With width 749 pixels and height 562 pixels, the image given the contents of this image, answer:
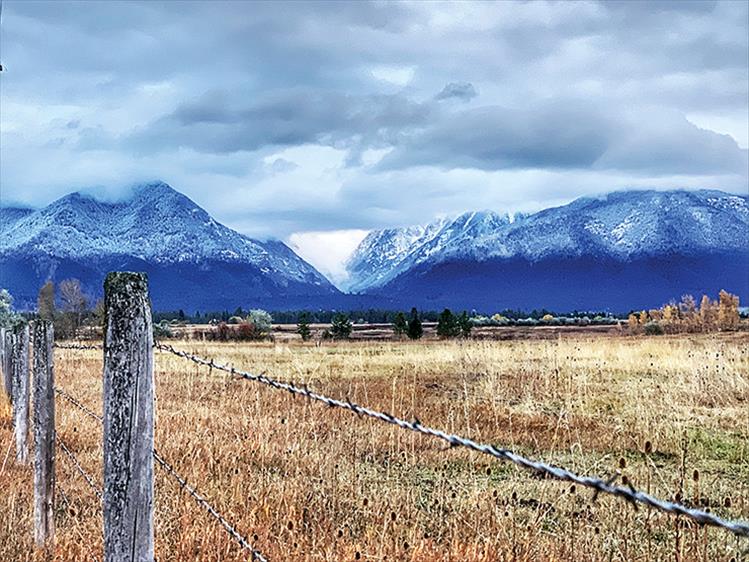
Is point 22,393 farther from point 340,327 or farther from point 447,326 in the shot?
point 340,327

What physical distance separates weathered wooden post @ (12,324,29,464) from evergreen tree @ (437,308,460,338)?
5186 cm

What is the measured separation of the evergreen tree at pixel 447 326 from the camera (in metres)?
60.0

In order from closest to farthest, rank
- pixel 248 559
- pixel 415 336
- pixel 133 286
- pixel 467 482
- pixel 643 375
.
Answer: pixel 133 286 < pixel 248 559 < pixel 467 482 < pixel 643 375 < pixel 415 336

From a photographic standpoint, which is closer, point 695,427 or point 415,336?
point 695,427

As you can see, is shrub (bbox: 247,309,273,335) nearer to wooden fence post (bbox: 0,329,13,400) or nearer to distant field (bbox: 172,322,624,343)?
distant field (bbox: 172,322,624,343)

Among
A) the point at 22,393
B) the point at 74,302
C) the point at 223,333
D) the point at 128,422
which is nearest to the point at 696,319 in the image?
the point at 223,333

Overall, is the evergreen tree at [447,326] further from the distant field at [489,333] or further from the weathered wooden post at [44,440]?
the weathered wooden post at [44,440]

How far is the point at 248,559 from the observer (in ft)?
16.4

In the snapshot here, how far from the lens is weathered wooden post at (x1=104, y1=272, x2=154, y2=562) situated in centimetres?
304

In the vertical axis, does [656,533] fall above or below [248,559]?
below

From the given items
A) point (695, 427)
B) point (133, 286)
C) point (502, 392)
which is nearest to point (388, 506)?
point (133, 286)

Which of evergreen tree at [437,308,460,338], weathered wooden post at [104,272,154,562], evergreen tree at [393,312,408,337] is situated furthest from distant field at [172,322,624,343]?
weathered wooden post at [104,272,154,562]

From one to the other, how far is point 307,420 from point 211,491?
200 inches

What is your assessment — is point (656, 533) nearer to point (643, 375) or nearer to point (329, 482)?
point (329, 482)
